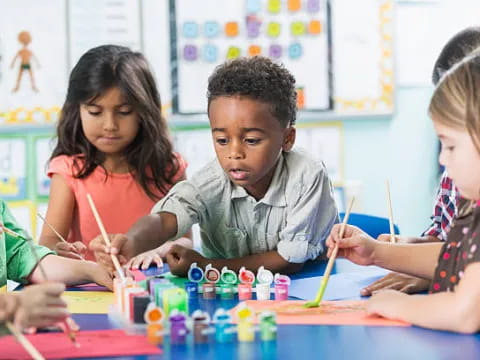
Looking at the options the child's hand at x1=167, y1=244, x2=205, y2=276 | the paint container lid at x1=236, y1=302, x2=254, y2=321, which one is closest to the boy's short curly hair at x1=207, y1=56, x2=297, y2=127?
the child's hand at x1=167, y1=244, x2=205, y2=276

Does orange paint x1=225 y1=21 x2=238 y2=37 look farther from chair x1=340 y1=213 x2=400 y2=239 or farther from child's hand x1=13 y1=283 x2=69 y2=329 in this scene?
child's hand x1=13 y1=283 x2=69 y2=329

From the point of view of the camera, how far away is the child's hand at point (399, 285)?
4.59ft

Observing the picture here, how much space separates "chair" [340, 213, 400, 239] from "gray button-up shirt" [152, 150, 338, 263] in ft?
1.28

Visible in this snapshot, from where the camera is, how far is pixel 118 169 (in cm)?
225

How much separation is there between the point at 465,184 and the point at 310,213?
2.17 ft

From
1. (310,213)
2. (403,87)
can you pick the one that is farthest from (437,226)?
(403,87)

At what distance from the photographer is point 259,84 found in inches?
66.5

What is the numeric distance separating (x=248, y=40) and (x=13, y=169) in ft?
3.83

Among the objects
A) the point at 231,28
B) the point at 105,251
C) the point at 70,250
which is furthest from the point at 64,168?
the point at 231,28

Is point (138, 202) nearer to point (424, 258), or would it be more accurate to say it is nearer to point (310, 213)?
point (310, 213)

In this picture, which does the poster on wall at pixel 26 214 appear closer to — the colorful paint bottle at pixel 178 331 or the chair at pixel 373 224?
the chair at pixel 373 224

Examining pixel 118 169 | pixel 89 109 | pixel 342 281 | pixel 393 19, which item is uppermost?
pixel 393 19

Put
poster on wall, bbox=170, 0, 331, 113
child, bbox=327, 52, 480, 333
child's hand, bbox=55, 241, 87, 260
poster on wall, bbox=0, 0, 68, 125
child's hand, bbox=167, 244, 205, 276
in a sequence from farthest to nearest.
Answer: poster on wall, bbox=170, 0, 331, 113 → poster on wall, bbox=0, 0, 68, 125 → child's hand, bbox=55, 241, 87, 260 → child's hand, bbox=167, 244, 205, 276 → child, bbox=327, 52, 480, 333

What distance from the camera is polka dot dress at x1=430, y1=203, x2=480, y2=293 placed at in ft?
3.77
